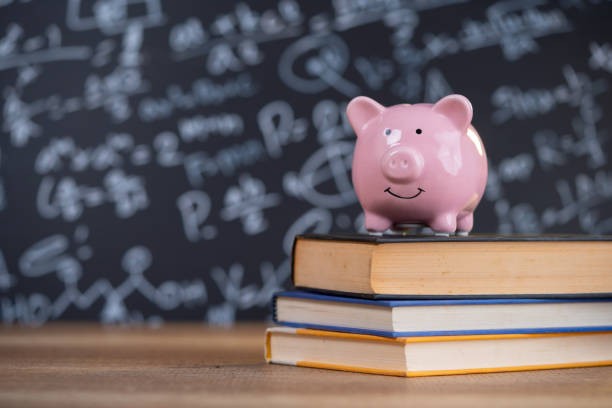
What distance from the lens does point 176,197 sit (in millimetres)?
2650

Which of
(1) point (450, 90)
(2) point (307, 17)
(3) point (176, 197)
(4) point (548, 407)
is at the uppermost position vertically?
(2) point (307, 17)

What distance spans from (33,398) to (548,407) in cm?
51

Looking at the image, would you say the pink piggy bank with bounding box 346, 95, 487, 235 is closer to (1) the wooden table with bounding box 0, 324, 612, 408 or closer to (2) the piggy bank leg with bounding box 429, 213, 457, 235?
(2) the piggy bank leg with bounding box 429, 213, 457, 235

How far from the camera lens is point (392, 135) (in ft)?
4.28

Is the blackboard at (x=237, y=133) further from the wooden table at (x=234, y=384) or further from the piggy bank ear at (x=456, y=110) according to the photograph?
the piggy bank ear at (x=456, y=110)

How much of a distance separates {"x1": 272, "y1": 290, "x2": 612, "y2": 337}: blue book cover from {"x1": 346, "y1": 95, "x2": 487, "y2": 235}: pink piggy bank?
13 centimetres

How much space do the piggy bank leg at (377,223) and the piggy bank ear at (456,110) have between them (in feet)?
0.51

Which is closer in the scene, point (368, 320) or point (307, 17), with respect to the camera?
point (368, 320)

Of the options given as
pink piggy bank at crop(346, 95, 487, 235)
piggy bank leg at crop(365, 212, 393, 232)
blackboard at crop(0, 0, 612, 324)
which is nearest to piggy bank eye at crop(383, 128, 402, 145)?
pink piggy bank at crop(346, 95, 487, 235)

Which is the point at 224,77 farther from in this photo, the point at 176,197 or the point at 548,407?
the point at 548,407

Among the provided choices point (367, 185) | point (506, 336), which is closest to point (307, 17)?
point (367, 185)

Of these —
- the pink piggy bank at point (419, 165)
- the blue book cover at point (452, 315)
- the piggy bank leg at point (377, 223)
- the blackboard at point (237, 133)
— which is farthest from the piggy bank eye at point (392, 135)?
the blackboard at point (237, 133)

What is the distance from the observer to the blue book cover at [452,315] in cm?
120

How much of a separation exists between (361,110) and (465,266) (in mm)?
265
